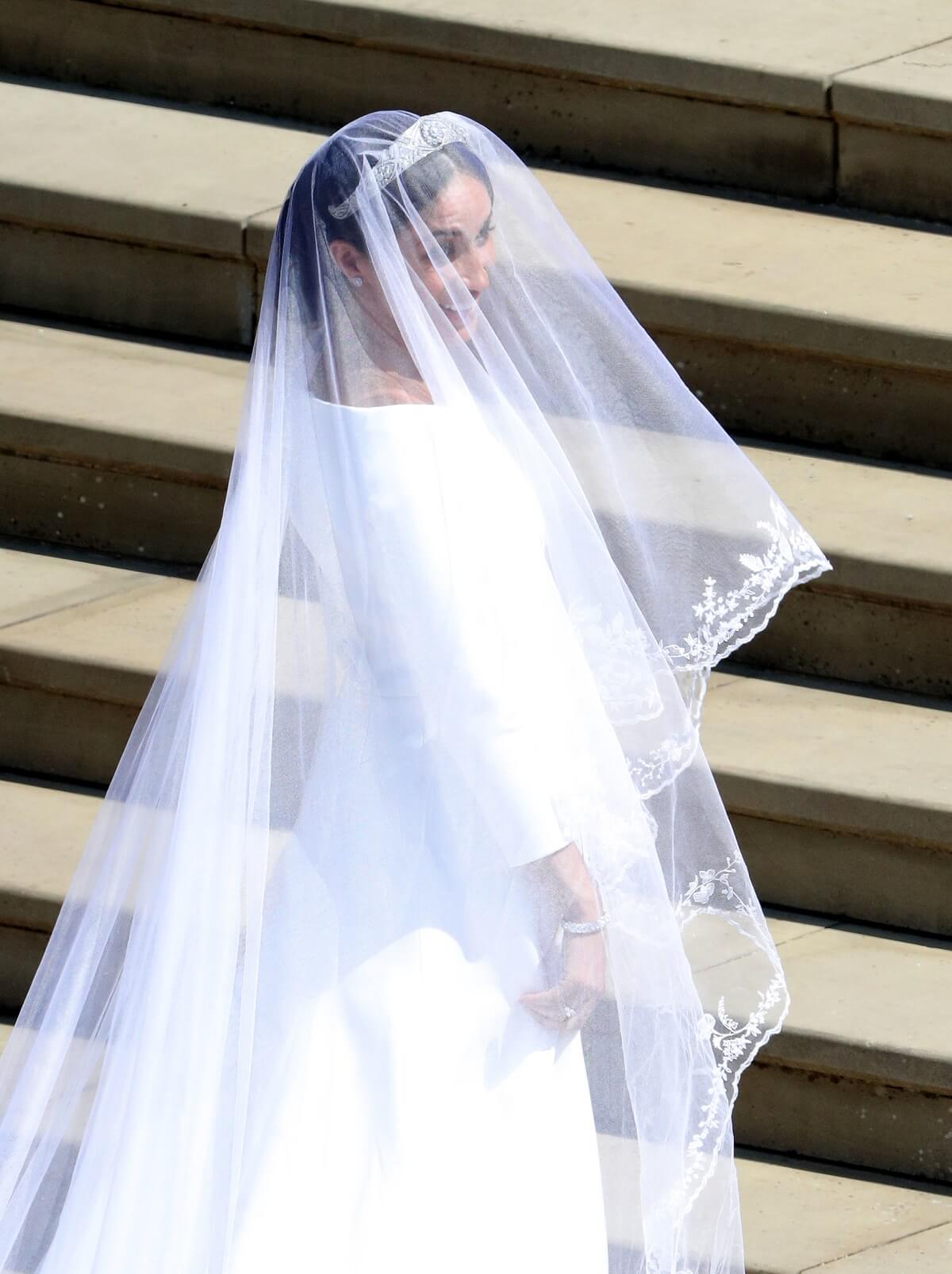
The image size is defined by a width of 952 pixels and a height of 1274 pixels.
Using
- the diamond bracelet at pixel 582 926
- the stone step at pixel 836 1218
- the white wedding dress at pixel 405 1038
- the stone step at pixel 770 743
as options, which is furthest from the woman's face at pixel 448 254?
the stone step at pixel 836 1218

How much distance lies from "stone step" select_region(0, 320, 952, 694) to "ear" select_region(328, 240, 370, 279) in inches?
63.1

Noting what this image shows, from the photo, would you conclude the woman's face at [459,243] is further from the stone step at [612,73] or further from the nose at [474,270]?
the stone step at [612,73]

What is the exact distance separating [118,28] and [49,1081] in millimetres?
2994

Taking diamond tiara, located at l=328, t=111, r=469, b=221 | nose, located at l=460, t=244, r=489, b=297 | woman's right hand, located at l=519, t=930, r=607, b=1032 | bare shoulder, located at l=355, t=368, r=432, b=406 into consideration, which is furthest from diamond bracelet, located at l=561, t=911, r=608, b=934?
diamond tiara, located at l=328, t=111, r=469, b=221

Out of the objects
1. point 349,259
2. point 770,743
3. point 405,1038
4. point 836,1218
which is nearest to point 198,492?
point 770,743

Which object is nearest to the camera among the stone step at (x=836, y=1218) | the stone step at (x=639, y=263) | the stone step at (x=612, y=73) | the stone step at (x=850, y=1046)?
the stone step at (x=836, y=1218)

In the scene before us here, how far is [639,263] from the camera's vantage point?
4125mm

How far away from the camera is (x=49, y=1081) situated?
2.77 m

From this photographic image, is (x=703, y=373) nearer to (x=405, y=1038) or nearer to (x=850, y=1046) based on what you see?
(x=850, y=1046)

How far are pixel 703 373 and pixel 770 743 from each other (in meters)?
0.94

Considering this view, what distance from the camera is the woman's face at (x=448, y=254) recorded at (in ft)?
7.88

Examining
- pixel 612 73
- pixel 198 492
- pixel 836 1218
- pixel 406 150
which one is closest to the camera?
pixel 406 150

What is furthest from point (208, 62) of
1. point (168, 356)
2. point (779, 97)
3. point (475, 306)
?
point (475, 306)

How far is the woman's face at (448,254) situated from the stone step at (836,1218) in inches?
68.8
